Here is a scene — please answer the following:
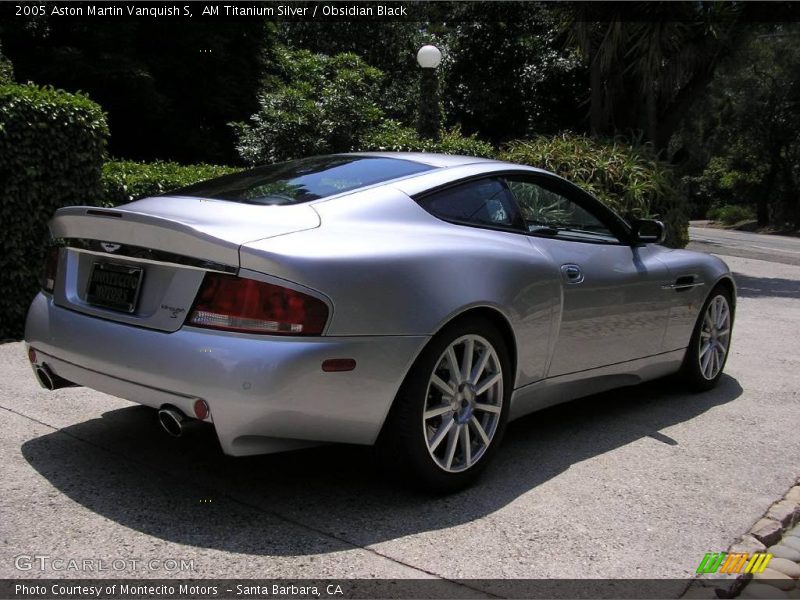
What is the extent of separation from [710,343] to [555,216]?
6.05 ft

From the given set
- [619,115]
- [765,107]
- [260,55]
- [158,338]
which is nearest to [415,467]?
[158,338]

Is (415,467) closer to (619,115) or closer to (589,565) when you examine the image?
(589,565)

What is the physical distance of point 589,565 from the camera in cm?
321

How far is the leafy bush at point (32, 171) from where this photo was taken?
21.2 ft

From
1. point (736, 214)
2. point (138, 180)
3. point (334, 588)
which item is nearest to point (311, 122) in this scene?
point (138, 180)

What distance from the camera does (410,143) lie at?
11.7 metres

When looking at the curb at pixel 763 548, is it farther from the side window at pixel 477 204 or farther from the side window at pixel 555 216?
the side window at pixel 477 204

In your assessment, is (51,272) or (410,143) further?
(410,143)

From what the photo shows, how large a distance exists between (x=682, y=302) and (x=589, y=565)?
100.0 inches

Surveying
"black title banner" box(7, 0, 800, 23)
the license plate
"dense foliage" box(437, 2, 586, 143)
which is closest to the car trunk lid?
the license plate

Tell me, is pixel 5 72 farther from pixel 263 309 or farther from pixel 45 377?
pixel 263 309

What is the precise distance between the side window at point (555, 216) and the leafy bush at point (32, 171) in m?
3.90

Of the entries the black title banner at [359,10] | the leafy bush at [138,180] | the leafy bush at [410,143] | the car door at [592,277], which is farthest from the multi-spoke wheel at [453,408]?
the black title banner at [359,10]

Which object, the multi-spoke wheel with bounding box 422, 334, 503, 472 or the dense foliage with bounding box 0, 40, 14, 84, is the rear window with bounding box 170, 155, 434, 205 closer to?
the multi-spoke wheel with bounding box 422, 334, 503, 472
